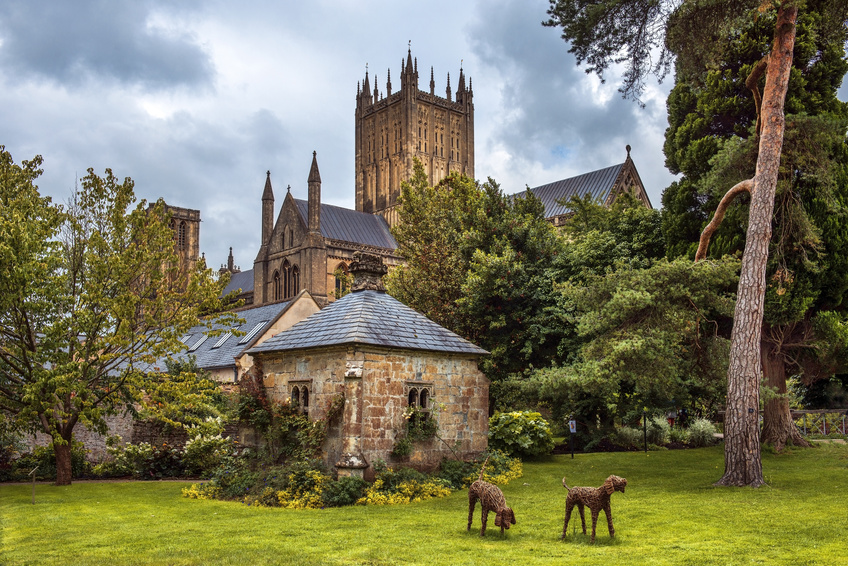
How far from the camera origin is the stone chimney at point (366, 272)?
1912 cm

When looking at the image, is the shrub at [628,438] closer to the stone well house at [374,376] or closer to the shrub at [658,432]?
the shrub at [658,432]

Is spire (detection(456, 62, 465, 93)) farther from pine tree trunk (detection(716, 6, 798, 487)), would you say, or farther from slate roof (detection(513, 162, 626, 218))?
pine tree trunk (detection(716, 6, 798, 487))

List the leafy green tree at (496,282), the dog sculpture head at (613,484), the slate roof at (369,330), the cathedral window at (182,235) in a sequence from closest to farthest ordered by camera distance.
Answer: the dog sculpture head at (613,484) → the slate roof at (369,330) → the leafy green tree at (496,282) → the cathedral window at (182,235)

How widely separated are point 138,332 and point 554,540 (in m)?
12.6

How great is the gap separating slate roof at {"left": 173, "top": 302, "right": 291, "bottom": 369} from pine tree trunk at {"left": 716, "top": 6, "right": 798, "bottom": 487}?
22.5 metres

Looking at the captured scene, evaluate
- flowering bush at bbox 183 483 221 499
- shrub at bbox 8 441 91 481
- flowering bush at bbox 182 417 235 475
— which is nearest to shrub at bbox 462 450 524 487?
flowering bush at bbox 183 483 221 499

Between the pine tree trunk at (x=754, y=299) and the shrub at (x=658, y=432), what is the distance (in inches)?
407

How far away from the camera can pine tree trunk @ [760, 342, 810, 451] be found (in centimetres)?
2169

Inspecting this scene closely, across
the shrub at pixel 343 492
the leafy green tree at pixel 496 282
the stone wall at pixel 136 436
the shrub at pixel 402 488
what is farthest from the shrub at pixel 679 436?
the shrub at pixel 343 492

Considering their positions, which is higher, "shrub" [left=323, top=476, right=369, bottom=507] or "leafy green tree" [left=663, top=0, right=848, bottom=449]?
"leafy green tree" [left=663, top=0, right=848, bottom=449]

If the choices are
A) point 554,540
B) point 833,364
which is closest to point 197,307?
point 554,540

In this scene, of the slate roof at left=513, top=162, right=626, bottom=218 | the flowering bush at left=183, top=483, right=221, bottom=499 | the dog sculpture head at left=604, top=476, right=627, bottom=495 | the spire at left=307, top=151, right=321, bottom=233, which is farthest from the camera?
the spire at left=307, top=151, right=321, bottom=233

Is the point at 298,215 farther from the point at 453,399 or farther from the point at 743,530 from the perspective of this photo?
the point at 743,530

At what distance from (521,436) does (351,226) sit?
188ft
